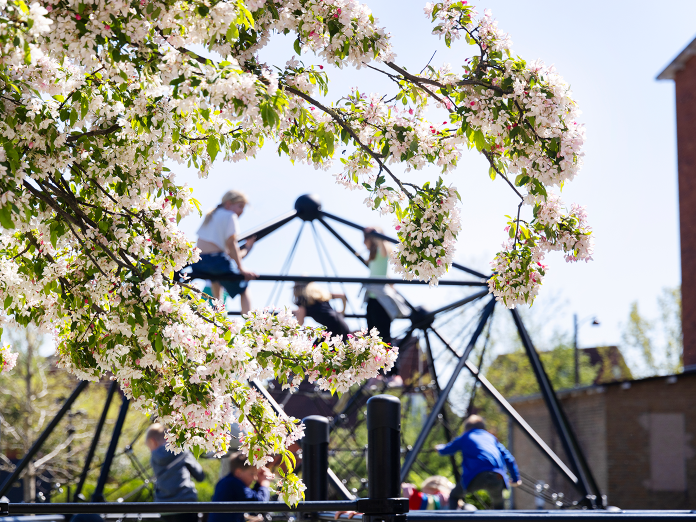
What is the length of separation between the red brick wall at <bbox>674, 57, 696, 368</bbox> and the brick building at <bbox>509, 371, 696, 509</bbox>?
518cm

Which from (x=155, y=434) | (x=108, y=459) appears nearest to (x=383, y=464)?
(x=108, y=459)

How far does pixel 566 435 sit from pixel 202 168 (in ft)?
11.0

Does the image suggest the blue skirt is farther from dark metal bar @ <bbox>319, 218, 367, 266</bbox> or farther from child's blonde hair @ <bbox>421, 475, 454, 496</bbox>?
child's blonde hair @ <bbox>421, 475, 454, 496</bbox>

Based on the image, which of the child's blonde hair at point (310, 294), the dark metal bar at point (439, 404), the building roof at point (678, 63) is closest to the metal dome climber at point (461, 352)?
the dark metal bar at point (439, 404)

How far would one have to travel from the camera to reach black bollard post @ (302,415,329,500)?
10.5 ft

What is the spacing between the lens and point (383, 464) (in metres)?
2.24

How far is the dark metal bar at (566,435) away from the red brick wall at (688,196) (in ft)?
65.1

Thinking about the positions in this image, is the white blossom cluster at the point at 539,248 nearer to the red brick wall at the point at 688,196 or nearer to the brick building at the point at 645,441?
the brick building at the point at 645,441

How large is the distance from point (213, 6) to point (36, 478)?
2472 cm

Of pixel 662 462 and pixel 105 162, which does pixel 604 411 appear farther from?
pixel 105 162

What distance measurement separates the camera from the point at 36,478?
2372cm

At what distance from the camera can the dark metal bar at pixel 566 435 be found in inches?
205

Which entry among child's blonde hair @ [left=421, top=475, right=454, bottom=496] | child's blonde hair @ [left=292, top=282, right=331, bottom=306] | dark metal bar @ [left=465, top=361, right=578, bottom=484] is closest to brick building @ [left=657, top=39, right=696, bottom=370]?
child's blonde hair @ [left=421, top=475, right=454, bottom=496]

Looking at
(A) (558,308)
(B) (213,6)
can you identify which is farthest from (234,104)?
(A) (558,308)
